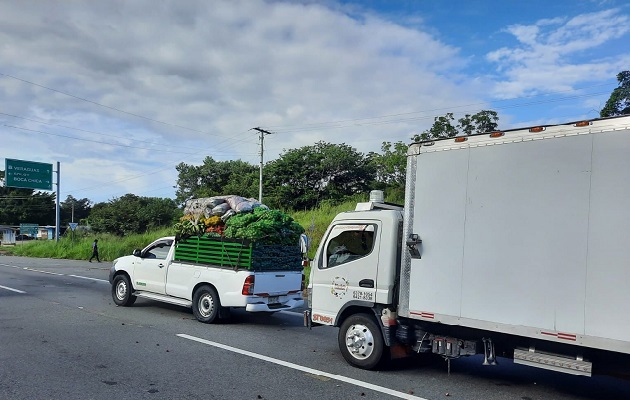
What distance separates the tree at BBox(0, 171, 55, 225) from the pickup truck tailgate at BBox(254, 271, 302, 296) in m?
85.5

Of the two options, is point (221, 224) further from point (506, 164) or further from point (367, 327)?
point (506, 164)

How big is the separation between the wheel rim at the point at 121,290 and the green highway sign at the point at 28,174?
94.9 feet

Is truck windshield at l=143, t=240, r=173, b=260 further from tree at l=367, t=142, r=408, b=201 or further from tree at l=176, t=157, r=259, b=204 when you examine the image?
tree at l=176, t=157, r=259, b=204

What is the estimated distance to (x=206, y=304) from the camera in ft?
33.3

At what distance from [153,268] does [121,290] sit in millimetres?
1469

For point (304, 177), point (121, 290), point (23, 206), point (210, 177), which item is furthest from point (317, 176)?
point (23, 206)

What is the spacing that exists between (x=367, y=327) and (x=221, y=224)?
16.9 feet

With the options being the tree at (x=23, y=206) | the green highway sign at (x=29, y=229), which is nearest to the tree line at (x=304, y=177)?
the green highway sign at (x=29, y=229)

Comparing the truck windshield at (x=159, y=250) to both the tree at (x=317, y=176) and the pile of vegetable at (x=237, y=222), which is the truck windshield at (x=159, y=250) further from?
the tree at (x=317, y=176)

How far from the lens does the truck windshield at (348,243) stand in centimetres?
684

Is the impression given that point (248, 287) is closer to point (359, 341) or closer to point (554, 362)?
point (359, 341)

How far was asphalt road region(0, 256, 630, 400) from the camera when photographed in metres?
5.77

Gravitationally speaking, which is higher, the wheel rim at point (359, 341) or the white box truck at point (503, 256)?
the white box truck at point (503, 256)

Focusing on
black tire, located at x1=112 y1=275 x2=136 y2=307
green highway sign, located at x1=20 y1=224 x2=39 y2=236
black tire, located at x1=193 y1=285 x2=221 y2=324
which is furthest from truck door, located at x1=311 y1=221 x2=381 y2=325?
green highway sign, located at x1=20 y1=224 x2=39 y2=236
